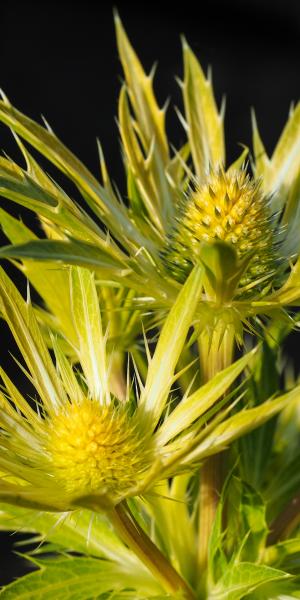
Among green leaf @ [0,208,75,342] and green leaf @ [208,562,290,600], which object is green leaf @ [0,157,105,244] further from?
green leaf @ [208,562,290,600]

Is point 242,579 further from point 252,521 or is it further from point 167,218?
point 167,218

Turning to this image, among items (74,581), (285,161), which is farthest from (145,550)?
(285,161)

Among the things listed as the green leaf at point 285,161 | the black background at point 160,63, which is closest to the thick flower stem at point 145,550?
the green leaf at point 285,161

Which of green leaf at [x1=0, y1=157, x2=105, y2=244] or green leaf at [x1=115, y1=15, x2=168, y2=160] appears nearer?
green leaf at [x1=0, y1=157, x2=105, y2=244]

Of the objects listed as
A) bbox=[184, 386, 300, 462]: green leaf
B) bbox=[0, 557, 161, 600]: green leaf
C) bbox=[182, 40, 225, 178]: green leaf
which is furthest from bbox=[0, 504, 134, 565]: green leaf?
bbox=[182, 40, 225, 178]: green leaf

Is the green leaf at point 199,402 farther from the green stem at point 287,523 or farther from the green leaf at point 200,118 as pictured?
the green leaf at point 200,118

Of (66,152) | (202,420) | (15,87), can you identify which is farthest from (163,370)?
(15,87)
